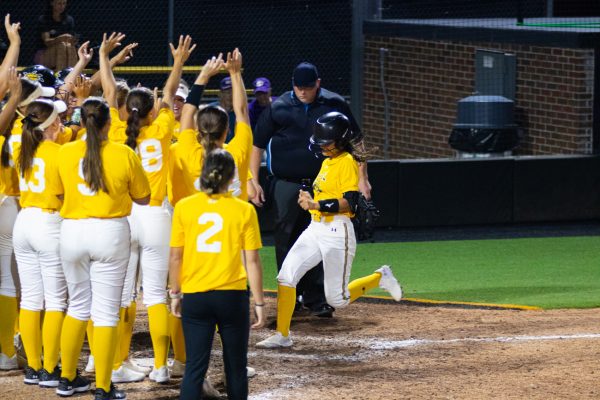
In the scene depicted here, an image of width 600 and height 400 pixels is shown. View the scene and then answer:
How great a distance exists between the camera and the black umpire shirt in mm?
9445

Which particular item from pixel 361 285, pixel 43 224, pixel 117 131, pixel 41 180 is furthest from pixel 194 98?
pixel 361 285

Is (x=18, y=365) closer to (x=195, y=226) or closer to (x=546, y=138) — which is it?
(x=195, y=226)

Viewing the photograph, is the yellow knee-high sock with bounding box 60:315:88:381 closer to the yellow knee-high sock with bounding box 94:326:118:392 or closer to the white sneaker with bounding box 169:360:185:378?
the yellow knee-high sock with bounding box 94:326:118:392

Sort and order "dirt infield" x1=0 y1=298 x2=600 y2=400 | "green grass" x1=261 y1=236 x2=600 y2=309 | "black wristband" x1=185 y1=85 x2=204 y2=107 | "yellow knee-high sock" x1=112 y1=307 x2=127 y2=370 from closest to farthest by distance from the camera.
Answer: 1. "black wristband" x1=185 y1=85 x2=204 y2=107
2. "dirt infield" x1=0 y1=298 x2=600 y2=400
3. "yellow knee-high sock" x1=112 y1=307 x2=127 y2=370
4. "green grass" x1=261 y1=236 x2=600 y2=309

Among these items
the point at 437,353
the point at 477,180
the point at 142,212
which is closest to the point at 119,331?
the point at 142,212

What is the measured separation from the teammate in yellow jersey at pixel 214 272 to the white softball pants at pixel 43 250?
1.35 metres

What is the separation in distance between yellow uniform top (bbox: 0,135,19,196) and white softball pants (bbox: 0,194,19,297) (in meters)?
0.04

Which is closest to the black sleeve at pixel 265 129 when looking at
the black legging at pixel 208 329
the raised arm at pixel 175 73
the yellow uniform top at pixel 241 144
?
the raised arm at pixel 175 73

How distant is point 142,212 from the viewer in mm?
7227

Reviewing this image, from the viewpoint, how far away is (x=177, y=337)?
732 centimetres

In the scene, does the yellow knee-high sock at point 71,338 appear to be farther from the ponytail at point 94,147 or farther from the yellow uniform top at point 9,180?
the yellow uniform top at point 9,180

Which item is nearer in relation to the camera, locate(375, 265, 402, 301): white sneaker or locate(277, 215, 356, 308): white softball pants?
locate(277, 215, 356, 308): white softball pants

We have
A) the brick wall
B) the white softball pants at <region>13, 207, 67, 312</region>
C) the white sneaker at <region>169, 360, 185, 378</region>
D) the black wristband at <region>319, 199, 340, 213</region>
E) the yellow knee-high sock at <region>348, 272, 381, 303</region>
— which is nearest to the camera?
the white softball pants at <region>13, 207, 67, 312</region>

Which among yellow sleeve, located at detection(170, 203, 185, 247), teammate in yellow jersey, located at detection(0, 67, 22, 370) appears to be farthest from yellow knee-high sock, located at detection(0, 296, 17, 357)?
yellow sleeve, located at detection(170, 203, 185, 247)
